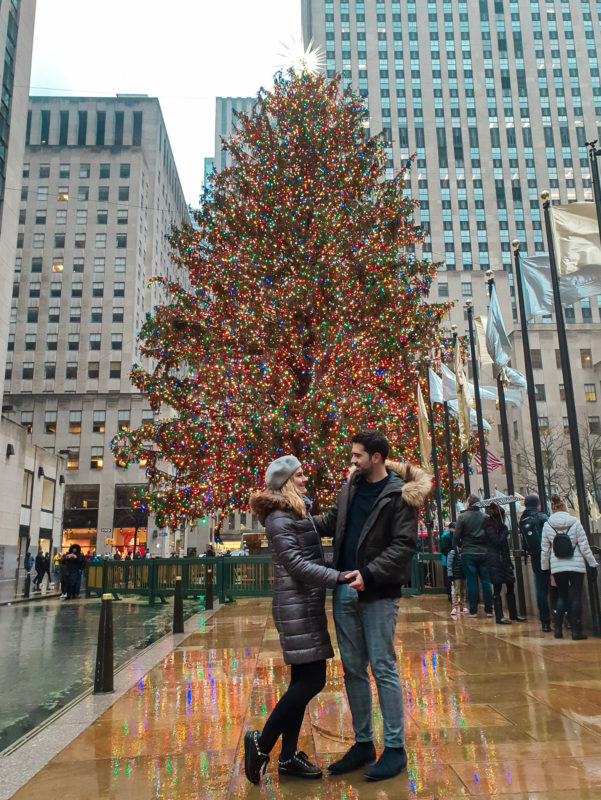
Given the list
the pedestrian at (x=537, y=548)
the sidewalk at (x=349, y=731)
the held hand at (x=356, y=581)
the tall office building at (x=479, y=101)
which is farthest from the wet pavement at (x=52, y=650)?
the tall office building at (x=479, y=101)

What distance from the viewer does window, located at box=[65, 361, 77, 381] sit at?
73.8 metres

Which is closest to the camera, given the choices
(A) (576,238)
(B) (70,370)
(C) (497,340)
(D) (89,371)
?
(A) (576,238)

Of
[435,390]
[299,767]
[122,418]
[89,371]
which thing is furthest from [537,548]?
[89,371]

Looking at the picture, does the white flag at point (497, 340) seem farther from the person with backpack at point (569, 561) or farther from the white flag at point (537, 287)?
the person with backpack at point (569, 561)

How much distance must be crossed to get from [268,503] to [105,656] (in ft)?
12.3

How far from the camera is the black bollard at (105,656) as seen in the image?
6.64 meters

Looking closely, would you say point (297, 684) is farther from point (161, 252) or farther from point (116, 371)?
point (161, 252)

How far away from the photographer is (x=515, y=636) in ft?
31.6

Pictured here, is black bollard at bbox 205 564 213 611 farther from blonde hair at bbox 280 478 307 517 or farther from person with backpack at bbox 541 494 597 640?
blonde hair at bbox 280 478 307 517

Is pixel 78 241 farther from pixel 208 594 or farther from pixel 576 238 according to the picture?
pixel 576 238

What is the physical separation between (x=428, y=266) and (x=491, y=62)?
9490 centimetres

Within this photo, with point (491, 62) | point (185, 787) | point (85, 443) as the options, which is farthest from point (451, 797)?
point (491, 62)

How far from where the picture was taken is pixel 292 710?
3975 millimetres

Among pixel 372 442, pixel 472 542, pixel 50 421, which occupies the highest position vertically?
pixel 50 421
